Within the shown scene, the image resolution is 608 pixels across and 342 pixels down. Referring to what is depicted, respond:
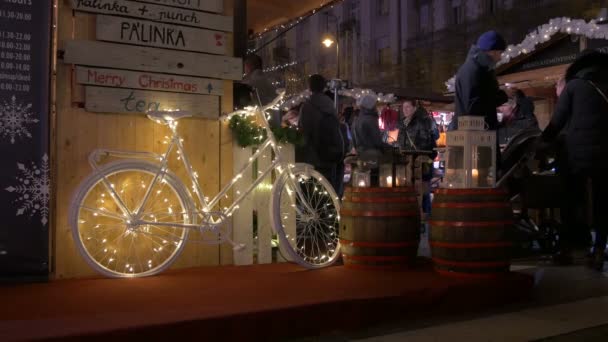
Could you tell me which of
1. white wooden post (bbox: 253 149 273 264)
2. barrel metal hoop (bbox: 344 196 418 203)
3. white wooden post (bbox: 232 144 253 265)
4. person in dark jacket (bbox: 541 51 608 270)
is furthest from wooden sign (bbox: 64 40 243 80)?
person in dark jacket (bbox: 541 51 608 270)

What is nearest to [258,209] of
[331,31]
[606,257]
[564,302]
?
[564,302]

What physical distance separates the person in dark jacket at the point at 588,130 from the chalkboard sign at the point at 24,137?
448 cm

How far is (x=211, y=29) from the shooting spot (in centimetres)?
504

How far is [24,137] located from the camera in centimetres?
407

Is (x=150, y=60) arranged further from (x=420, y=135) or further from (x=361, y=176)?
(x=420, y=135)

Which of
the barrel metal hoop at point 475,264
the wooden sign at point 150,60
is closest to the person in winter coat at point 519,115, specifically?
the barrel metal hoop at point 475,264

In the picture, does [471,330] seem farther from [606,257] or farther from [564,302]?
[606,257]

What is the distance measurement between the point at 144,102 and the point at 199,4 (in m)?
0.99

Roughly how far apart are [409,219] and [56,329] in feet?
9.17

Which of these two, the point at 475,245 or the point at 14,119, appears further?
the point at 475,245

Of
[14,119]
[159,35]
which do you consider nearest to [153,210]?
[14,119]

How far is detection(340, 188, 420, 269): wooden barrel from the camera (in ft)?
15.2

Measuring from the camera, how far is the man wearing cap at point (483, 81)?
5449 millimetres

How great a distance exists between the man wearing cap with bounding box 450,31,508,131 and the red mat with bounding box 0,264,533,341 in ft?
5.58
